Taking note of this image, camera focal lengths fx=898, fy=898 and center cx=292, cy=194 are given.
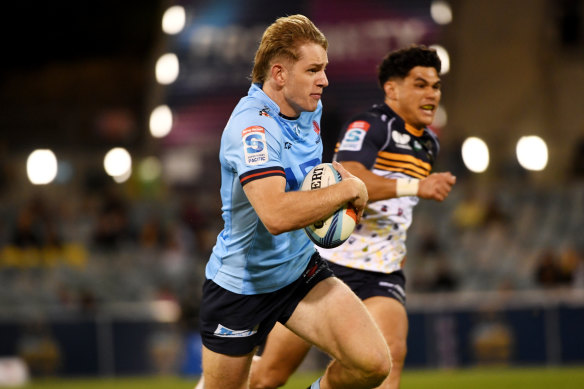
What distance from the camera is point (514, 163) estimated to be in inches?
762

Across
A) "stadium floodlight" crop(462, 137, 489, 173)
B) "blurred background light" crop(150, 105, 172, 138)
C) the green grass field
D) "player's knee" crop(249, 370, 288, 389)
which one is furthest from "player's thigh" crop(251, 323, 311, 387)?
"stadium floodlight" crop(462, 137, 489, 173)

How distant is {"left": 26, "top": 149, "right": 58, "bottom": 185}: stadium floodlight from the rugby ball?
59.6 ft

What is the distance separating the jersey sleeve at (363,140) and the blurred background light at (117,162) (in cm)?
1674

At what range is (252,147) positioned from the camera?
185 inches

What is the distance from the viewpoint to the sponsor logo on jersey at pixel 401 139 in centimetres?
632

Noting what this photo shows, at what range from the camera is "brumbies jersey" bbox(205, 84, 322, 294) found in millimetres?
4879

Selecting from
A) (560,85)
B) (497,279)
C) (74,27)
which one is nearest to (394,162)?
(497,279)

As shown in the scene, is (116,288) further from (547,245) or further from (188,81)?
(547,245)

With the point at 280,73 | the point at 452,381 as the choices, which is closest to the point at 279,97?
the point at 280,73

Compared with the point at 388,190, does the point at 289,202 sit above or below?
above

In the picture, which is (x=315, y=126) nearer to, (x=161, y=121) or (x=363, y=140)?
(x=363, y=140)

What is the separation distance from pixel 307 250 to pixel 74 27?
28.8 metres

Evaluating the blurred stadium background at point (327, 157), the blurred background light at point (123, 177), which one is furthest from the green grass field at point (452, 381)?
the blurred background light at point (123, 177)

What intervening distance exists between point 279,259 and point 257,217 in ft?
0.94
